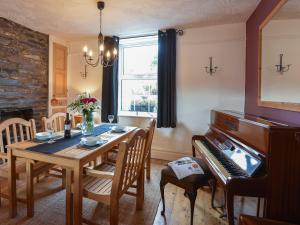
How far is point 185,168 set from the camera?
6.09 feet

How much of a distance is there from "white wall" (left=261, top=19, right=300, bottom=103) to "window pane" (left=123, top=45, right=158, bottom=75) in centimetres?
202

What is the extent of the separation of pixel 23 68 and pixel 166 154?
3.08m

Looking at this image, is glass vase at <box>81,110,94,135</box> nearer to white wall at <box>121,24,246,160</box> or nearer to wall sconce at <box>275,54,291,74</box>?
white wall at <box>121,24,246,160</box>

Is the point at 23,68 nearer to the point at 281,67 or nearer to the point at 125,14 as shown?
the point at 125,14

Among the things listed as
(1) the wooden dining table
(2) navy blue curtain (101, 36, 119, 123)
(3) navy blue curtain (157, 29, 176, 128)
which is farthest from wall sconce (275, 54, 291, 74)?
(2) navy blue curtain (101, 36, 119, 123)

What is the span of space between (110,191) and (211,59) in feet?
9.02

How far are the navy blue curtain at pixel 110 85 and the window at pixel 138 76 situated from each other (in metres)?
0.18

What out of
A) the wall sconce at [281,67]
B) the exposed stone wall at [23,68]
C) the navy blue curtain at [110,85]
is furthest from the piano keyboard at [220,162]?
the exposed stone wall at [23,68]

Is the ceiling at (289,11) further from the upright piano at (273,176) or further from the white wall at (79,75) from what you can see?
the white wall at (79,75)

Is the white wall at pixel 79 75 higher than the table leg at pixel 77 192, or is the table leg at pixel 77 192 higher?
the white wall at pixel 79 75

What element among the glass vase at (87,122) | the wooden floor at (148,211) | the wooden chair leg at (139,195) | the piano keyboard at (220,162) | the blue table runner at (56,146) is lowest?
the wooden floor at (148,211)

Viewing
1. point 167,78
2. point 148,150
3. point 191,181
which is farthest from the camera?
point 167,78

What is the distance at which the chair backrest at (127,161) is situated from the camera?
1.40 m

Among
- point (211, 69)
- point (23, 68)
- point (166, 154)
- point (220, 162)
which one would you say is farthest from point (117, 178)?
point (23, 68)
